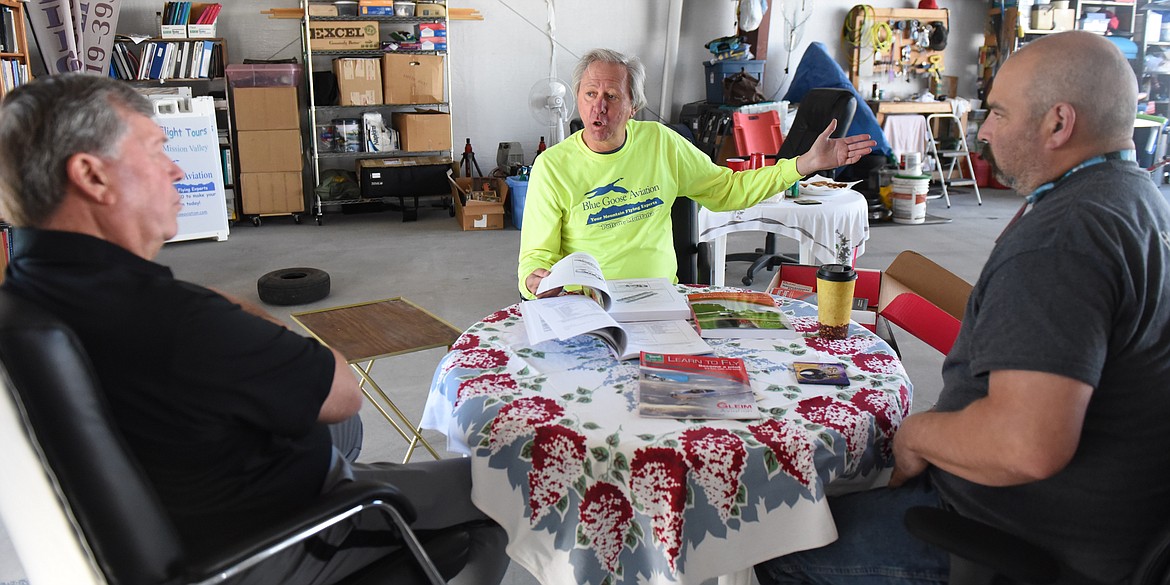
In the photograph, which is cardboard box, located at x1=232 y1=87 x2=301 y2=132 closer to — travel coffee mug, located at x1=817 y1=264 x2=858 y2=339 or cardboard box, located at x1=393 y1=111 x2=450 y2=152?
cardboard box, located at x1=393 y1=111 x2=450 y2=152

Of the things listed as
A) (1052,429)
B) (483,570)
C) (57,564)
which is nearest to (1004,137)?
(1052,429)

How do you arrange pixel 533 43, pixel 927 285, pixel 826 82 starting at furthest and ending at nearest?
pixel 533 43 → pixel 826 82 → pixel 927 285

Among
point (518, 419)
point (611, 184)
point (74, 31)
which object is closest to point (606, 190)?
point (611, 184)

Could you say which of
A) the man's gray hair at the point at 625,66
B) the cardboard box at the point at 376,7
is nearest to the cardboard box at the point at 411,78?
the cardboard box at the point at 376,7

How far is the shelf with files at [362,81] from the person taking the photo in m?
6.88

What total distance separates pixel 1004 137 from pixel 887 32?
8.05 metres

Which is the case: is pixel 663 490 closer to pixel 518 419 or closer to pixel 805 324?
pixel 518 419

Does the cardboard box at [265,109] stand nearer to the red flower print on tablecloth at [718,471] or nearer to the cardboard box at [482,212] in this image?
the cardboard box at [482,212]

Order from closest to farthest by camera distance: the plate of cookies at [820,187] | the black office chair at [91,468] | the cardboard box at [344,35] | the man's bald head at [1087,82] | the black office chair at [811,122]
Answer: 1. the black office chair at [91,468]
2. the man's bald head at [1087,82]
3. the plate of cookies at [820,187]
4. the black office chair at [811,122]
5. the cardboard box at [344,35]

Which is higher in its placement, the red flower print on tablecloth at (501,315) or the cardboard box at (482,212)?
the red flower print on tablecloth at (501,315)

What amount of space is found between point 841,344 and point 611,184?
1046 millimetres

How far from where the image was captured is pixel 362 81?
6996mm

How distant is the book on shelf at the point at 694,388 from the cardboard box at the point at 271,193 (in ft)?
19.8

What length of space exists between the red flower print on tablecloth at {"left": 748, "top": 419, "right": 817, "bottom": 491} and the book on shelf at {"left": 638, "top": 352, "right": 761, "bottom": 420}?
7cm
